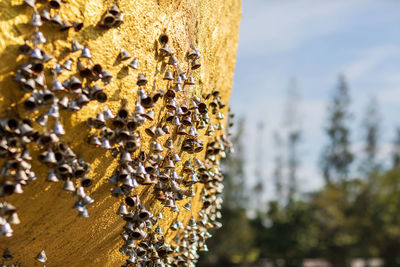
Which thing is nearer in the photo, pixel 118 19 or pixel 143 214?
pixel 118 19

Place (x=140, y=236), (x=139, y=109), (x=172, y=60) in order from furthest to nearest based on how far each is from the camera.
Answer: (x=172, y=60) → (x=140, y=236) → (x=139, y=109)

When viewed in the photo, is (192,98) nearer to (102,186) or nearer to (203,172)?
(203,172)

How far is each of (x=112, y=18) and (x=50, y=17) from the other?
0.29 m

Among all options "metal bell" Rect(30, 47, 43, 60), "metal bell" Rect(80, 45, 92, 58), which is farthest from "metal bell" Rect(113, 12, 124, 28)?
"metal bell" Rect(30, 47, 43, 60)

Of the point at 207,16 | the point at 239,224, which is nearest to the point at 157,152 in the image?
the point at 207,16

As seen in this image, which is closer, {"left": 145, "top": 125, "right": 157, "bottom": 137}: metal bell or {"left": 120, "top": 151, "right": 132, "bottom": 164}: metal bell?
{"left": 120, "top": 151, "right": 132, "bottom": 164}: metal bell

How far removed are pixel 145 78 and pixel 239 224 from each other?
85.0 ft

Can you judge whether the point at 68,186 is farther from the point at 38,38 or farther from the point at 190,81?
the point at 190,81

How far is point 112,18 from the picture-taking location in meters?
2.03

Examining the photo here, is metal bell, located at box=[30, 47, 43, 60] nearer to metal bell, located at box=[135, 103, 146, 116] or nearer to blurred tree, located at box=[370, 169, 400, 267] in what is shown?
metal bell, located at box=[135, 103, 146, 116]

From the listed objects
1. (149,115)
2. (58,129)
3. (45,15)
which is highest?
(45,15)

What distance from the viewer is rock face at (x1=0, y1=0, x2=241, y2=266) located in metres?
1.81

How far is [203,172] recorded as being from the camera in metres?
2.85

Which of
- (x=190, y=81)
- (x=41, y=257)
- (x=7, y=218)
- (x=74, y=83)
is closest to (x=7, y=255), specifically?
(x=41, y=257)
